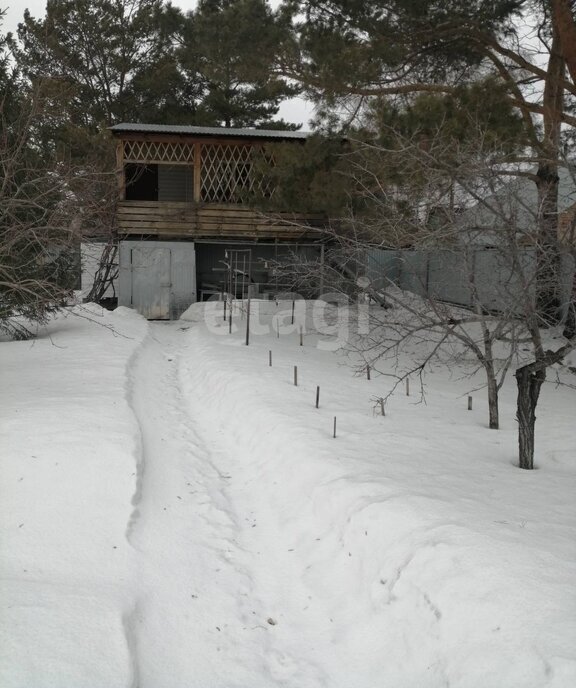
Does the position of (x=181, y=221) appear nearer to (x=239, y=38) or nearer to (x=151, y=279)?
(x=151, y=279)

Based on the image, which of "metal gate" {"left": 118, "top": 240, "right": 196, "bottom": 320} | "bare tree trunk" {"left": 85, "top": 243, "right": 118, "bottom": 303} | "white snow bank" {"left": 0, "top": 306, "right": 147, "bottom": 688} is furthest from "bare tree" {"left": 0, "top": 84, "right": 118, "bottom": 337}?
"bare tree trunk" {"left": 85, "top": 243, "right": 118, "bottom": 303}

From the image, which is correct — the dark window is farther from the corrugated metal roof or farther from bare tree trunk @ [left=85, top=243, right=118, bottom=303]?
the corrugated metal roof

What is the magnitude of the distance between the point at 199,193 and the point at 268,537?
1417 cm

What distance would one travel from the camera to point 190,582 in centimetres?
471

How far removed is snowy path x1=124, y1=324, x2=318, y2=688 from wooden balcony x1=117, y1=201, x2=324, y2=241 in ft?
36.8

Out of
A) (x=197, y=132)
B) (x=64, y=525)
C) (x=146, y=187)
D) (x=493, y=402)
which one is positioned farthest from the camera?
(x=146, y=187)

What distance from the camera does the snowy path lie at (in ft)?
12.7

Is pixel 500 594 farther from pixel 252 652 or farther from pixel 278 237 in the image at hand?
pixel 278 237

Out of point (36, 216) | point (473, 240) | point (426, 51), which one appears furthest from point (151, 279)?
point (473, 240)

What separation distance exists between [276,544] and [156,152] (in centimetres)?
1500

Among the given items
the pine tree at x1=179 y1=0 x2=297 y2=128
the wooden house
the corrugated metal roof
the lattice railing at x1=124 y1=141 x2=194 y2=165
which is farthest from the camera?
the lattice railing at x1=124 y1=141 x2=194 y2=165

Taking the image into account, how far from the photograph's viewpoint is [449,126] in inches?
388

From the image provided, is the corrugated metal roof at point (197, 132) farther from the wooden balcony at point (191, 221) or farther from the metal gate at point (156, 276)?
the metal gate at point (156, 276)

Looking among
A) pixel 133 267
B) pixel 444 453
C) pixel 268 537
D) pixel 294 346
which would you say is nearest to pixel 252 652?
pixel 268 537
